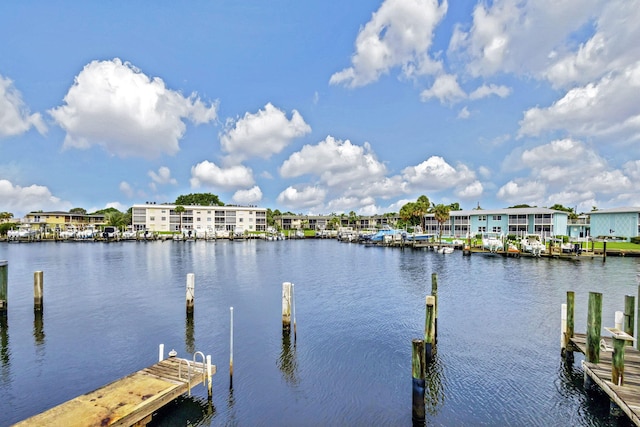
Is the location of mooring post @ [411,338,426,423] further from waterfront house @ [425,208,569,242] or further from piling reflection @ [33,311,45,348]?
waterfront house @ [425,208,569,242]

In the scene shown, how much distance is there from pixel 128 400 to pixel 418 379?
9.61 meters

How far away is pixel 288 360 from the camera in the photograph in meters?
17.6

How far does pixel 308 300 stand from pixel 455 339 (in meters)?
13.8

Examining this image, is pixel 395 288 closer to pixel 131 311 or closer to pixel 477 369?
pixel 477 369

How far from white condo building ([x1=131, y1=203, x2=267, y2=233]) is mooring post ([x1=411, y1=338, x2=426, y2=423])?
132705mm

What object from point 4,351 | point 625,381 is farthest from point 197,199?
point 625,381

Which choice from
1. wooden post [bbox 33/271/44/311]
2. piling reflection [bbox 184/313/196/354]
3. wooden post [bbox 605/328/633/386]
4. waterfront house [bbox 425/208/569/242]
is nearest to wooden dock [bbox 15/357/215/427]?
piling reflection [bbox 184/313/196/354]

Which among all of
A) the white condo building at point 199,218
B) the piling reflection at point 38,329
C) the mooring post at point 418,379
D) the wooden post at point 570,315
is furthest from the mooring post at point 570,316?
the white condo building at point 199,218

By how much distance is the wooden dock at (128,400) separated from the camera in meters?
10.1

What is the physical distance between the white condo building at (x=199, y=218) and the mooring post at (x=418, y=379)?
435ft

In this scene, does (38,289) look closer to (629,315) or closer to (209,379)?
(209,379)

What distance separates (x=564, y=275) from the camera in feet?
143

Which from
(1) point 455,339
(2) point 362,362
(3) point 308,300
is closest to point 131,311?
(3) point 308,300

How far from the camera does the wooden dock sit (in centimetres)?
1006
